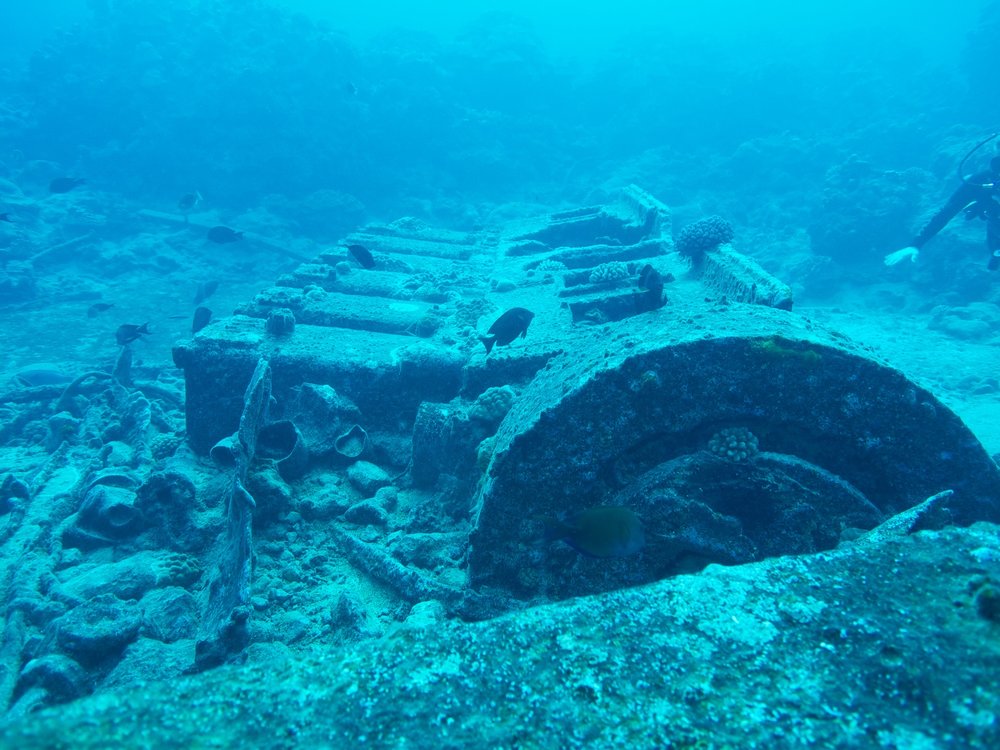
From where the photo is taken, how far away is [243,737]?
4.29 feet

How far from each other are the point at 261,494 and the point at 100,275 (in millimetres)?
17098

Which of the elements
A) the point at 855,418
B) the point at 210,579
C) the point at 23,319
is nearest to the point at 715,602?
the point at 855,418

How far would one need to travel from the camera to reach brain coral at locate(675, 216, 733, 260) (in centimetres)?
671

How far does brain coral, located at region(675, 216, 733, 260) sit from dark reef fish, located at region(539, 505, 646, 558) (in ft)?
17.6

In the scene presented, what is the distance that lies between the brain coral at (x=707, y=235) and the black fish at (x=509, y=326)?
3182 millimetres

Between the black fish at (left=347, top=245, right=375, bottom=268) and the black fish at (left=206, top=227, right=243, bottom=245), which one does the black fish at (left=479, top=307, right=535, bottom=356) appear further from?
the black fish at (left=206, top=227, right=243, bottom=245)

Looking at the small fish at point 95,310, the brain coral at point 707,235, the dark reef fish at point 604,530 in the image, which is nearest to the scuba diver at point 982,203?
the brain coral at point 707,235

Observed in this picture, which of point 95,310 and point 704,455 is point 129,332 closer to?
point 95,310

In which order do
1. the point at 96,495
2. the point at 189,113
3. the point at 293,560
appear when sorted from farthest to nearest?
the point at 189,113 < the point at 96,495 < the point at 293,560

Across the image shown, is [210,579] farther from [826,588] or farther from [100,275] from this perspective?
[100,275]

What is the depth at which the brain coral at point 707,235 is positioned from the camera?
6711 mm

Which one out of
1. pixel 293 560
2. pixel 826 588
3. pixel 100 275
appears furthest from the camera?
pixel 100 275

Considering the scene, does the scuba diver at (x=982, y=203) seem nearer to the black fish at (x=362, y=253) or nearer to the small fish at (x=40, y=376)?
the black fish at (x=362, y=253)

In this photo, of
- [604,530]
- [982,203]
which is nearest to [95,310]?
[604,530]
